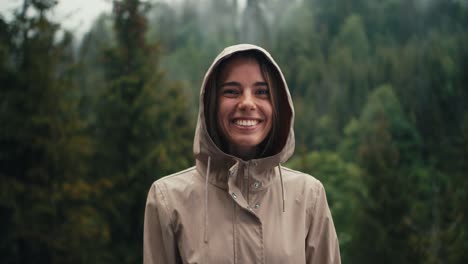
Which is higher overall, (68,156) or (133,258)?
(68,156)

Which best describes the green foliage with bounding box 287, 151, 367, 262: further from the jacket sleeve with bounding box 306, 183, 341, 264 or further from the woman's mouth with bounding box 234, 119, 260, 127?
the woman's mouth with bounding box 234, 119, 260, 127

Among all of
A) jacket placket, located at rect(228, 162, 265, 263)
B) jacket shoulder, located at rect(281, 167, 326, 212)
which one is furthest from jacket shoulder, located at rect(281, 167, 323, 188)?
jacket placket, located at rect(228, 162, 265, 263)

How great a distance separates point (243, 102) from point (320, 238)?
0.62 m

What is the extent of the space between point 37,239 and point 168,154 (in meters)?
4.21

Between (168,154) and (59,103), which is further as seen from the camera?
(168,154)

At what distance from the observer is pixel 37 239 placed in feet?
46.9

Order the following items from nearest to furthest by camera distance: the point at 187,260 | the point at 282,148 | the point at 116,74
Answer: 1. the point at 187,260
2. the point at 282,148
3. the point at 116,74

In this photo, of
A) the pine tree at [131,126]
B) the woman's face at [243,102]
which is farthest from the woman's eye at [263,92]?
the pine tree at [131,126]

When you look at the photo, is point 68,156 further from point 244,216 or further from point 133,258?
point 244,216

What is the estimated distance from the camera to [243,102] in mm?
2219

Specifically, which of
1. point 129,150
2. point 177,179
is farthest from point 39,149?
point 177,179

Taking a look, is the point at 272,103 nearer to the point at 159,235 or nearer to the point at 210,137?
the point at 210,137

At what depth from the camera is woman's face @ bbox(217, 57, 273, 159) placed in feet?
7.36

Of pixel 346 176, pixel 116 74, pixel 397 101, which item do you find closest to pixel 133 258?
pixel 116 74
